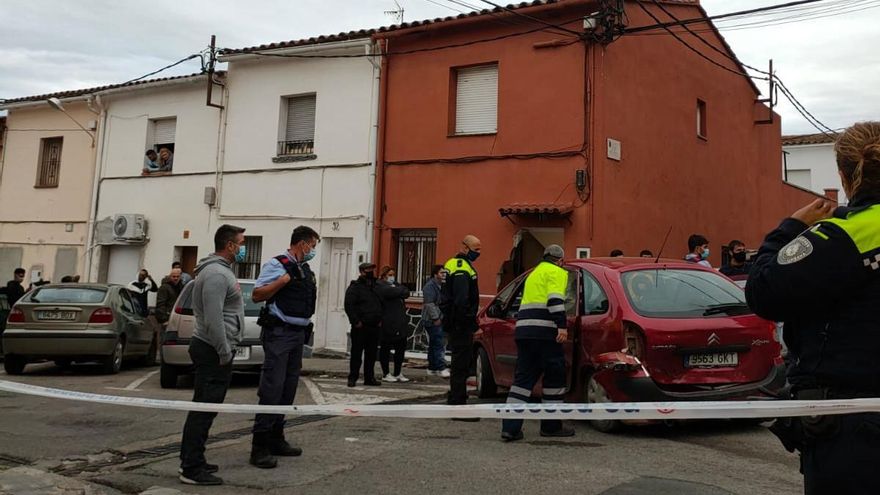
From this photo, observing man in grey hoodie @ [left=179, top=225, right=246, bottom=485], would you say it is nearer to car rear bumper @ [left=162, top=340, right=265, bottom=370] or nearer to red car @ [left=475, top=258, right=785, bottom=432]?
red car @ [left=475, top=258, right=785, bottom=432]

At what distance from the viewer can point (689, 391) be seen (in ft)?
20.1

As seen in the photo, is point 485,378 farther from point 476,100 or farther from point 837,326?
point 476,100

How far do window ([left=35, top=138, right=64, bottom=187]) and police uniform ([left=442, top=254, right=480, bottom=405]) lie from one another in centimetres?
1725

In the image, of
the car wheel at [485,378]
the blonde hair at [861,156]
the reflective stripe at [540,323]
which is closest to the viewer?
the blonde hair at [861,156]

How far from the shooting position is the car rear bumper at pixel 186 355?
9.91 meters

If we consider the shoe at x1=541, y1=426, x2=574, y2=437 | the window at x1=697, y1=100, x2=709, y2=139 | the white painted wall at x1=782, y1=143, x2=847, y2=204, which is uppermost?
the white painted wall at x1=782, y1=143, x2=847, y2=204

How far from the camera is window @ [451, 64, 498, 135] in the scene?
46.5ft

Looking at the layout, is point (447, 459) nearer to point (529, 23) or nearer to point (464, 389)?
point (464, 389)

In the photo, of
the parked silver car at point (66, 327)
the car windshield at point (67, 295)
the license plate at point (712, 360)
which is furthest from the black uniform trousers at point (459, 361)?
the car windshield at point (67, 295)

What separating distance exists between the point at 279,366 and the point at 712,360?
141 inches

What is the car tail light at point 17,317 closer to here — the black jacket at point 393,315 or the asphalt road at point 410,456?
the asphalt road at point 410,456

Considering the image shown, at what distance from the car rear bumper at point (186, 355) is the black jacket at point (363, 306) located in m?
1.32

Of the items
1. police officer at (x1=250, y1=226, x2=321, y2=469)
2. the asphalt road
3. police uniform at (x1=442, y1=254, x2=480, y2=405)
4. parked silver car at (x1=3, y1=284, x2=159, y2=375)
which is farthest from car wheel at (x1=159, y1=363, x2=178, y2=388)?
police officer at (x1=250, y1=226, x2=321, y2=469)

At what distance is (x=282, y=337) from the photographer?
225 inches
